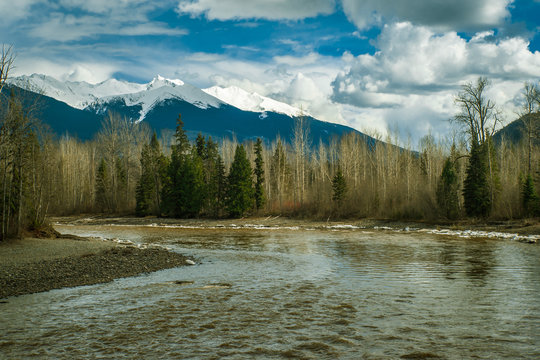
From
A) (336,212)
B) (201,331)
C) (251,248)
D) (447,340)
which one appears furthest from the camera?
(336,212)

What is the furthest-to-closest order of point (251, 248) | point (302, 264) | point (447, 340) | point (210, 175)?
point (210, 175)
point (251, 248)
point (302, 264)
point (447, 340)

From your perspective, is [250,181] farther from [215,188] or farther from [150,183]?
[150,183]

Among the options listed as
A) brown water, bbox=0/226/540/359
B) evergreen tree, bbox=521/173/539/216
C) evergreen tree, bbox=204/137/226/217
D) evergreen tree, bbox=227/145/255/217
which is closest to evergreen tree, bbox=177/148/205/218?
evergreen tree, bbox=204/137/226/217

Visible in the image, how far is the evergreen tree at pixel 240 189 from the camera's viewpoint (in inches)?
2340

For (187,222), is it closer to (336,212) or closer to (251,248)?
(336,212)

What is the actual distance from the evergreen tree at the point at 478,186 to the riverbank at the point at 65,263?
32601 mm

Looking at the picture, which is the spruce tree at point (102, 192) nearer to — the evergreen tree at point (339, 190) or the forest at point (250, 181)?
the forest at point (250, 181)

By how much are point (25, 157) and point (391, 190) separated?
4177 cm

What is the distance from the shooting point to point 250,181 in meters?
61.2

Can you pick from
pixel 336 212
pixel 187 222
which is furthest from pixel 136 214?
pixel 336 212

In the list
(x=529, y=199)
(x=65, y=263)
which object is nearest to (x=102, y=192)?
(x=65, y=263)

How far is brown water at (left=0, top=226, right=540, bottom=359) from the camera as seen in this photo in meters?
8.32

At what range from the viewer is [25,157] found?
2873 cm

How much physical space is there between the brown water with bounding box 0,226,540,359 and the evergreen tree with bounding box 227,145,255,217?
4027 cm
